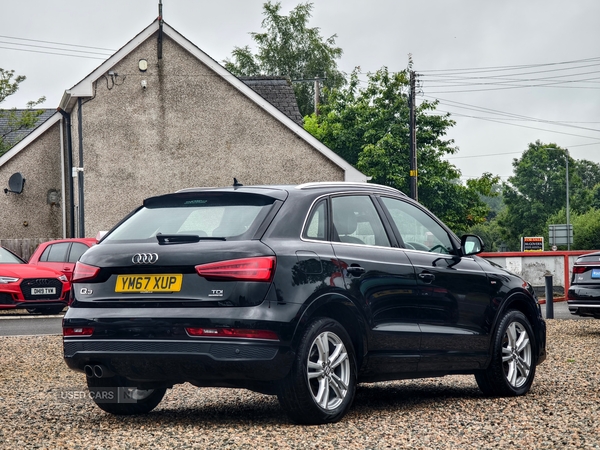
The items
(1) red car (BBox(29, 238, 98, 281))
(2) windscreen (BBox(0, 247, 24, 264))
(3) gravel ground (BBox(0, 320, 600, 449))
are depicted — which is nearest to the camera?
(3) gravel ground (BBox(0, 320, 600, 449))

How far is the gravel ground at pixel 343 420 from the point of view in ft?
20.4

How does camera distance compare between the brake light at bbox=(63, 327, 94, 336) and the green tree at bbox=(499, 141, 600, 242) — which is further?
the green tree at bbox=(499, 141, 600, 242)

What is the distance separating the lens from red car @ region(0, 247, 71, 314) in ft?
68.2

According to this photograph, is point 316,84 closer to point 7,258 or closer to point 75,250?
point 75,250

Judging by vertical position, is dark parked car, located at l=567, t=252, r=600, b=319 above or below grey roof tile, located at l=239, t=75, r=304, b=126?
below

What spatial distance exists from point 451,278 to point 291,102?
2914 cm

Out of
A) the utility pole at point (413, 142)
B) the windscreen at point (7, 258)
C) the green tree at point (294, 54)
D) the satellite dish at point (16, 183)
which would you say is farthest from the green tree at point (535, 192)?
the windscreen at point (7, 258)

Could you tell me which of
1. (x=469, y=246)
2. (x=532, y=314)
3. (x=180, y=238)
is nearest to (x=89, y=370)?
(x=180, y=238)

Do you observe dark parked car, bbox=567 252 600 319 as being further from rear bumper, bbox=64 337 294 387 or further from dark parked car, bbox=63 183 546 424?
rear bumper, bbox=64 337 294 387

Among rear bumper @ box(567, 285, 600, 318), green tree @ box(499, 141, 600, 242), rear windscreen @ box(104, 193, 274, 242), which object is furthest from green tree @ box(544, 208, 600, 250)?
rear windscreen @ box(104, 193, 274, 242)

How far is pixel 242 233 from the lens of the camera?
6.67 meters

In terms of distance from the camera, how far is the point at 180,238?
676 centimetres

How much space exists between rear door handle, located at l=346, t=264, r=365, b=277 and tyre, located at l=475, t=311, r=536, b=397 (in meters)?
1.88

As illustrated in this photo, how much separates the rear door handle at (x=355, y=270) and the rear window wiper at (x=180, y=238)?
3.14 feet
